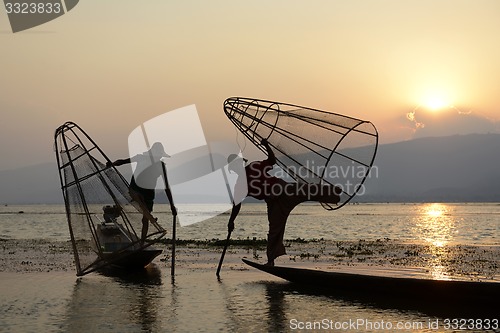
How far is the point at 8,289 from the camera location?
1398 centimetres

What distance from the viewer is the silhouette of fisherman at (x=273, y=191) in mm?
14480

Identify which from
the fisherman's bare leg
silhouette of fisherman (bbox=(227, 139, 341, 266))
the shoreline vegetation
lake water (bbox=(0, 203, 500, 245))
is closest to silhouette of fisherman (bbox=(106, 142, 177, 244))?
the fisherman's bare leg

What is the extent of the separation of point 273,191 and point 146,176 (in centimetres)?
335

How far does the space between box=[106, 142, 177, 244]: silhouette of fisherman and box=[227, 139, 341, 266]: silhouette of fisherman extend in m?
2.09

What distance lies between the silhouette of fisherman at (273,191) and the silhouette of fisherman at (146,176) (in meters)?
2.09

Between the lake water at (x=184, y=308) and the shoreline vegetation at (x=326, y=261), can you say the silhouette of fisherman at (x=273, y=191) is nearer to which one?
the lake water at (x=184, y=308)

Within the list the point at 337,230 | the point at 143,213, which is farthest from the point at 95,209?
the point at 337,230

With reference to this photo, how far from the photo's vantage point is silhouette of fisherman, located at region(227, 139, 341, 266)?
1448 cm

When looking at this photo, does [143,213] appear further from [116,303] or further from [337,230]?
[337,230]

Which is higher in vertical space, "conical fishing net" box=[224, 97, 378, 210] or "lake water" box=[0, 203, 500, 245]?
"conical fishing net" box=[224, 97, 378, 210]

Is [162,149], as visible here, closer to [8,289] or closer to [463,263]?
[8,289]

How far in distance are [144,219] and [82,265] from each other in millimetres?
1687

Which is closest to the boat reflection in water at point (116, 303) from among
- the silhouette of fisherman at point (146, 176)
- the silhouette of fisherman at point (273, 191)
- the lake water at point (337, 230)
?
the silhouette of fisherman at point (146, 176)

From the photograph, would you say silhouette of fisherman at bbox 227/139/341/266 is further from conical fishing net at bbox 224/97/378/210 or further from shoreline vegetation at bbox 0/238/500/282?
shoreline vegetation at bbox 0/238/500/282
